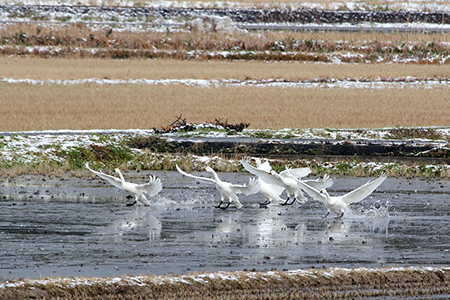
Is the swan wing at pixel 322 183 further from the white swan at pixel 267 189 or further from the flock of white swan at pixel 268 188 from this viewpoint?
the white swan at pixel 267 189

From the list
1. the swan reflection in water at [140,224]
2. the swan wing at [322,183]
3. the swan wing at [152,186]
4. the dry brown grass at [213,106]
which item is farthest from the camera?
the dry brown grass at [213,106]

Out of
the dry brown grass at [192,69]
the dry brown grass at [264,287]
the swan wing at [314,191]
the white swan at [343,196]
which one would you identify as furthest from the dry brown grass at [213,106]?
the dry brown grass at [264,287]

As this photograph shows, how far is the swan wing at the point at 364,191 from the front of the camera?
13.1m

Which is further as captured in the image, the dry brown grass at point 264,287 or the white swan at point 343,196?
the white swan at point 343,196

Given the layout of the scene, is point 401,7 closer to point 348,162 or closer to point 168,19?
point 168,19

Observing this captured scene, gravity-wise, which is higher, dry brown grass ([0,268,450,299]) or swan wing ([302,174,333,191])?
dry brown grass ([0,268,450,299])

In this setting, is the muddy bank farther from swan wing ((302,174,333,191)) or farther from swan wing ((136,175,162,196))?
swan wing ((136,175,162,196))

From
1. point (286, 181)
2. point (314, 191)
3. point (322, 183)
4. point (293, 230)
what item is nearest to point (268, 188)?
point (286, 181)

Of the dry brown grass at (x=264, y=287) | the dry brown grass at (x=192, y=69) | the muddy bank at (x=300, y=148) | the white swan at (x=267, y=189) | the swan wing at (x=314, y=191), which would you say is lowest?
the dry brown grass at (x=192, y=69)

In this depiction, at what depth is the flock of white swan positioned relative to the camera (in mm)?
13266

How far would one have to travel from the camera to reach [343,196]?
43.9ft

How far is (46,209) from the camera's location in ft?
46.2

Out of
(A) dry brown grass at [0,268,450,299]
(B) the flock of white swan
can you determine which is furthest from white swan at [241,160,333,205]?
(A) dry brown grass at [0,268,450,299]

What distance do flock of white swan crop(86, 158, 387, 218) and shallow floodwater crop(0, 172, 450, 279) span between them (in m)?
0.28
